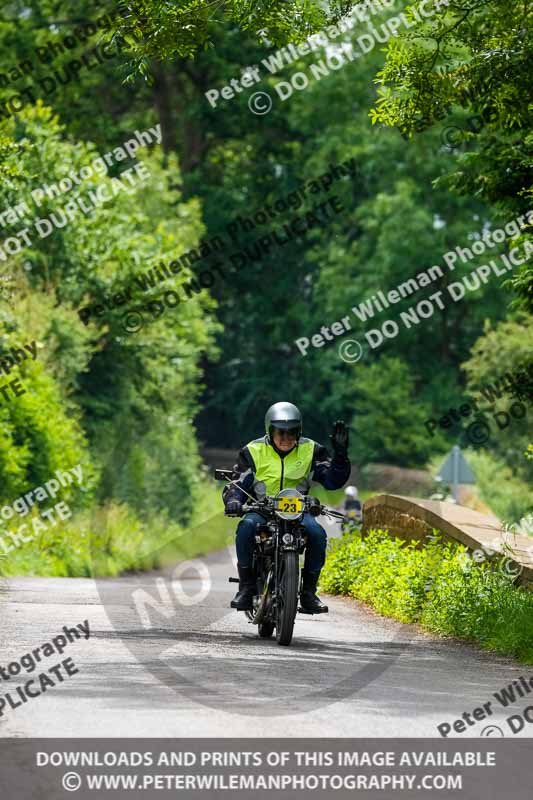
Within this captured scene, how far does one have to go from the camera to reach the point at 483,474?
4772 cm

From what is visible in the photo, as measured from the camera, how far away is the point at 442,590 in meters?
14.1

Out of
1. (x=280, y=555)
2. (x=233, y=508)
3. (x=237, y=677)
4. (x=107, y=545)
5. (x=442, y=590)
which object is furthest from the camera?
(x=107, y=545)

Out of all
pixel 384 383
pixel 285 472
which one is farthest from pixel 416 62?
pixel 384 383

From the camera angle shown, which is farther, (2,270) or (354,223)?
(354,223)

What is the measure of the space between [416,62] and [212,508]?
116ft

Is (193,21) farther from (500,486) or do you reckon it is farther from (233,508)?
(500,486)

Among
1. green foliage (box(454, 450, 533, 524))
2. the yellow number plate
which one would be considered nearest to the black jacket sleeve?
the yellow number plate

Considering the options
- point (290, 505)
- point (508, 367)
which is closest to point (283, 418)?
point (290, 505)

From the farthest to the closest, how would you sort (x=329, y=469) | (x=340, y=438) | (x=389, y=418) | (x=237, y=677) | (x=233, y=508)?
(x=389, y=418)
(x=329, y=469)
(x=233, y=508)
(x=340, y=438)
(x=237, y=677)

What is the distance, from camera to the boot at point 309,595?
1198 cm

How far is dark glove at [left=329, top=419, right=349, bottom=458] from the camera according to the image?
460 inches

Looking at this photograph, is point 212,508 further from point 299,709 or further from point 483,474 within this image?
point 299,709

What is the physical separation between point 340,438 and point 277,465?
2.28 feet

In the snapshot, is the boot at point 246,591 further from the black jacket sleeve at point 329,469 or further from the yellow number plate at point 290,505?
the black jacket sleeve at point 329,469
